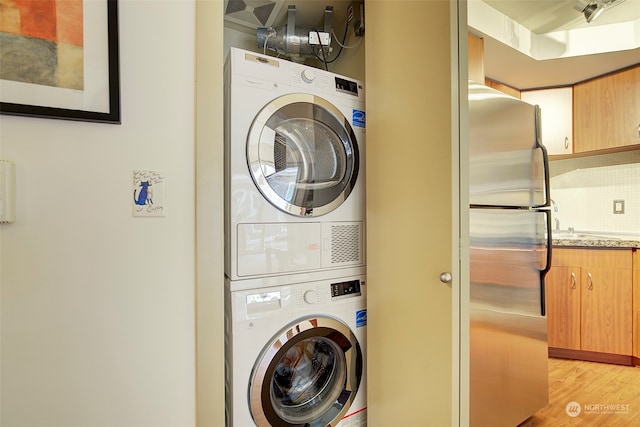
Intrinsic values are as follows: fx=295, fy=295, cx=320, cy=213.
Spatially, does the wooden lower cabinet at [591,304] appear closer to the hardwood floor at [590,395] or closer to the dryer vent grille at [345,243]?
the hardwood floor at [590,395]

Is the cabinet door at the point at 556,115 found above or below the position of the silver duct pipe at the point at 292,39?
below

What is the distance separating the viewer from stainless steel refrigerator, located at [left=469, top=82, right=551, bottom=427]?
3.34 feet

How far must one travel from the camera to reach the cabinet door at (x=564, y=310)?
969 mm

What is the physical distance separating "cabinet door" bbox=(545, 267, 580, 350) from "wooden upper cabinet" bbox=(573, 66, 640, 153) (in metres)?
0.41

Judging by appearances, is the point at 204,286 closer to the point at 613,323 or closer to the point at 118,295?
the point at 118,295

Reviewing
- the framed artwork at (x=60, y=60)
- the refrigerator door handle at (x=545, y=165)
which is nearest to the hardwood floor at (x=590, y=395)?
the refrigerator door handle at (x=545, y=165)

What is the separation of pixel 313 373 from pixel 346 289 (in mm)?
420

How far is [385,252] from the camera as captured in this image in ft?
3.84

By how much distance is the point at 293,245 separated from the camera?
47.2 inches

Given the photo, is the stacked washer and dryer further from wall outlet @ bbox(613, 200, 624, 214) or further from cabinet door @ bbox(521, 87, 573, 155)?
wall outlet @ bbox(613, 200, 624, 214)

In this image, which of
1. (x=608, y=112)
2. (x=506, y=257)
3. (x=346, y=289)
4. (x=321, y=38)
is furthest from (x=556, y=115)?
(x=321, y=38)

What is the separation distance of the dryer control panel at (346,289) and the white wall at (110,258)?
58 cm

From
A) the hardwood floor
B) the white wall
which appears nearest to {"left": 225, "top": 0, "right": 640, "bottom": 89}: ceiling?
the hardwood floor

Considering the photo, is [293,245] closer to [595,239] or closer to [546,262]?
[546,262]
